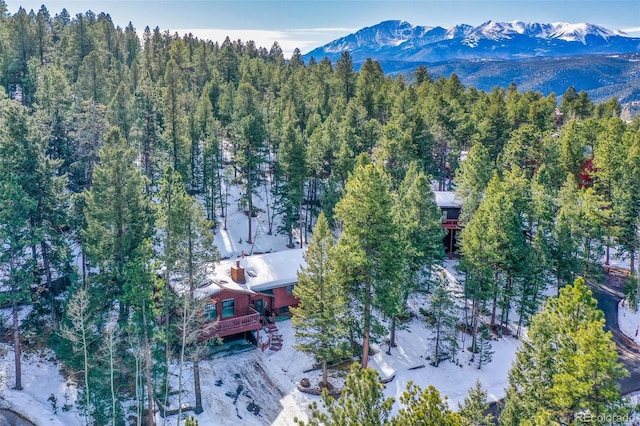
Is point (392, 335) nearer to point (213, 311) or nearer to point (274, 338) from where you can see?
point (274, 338)

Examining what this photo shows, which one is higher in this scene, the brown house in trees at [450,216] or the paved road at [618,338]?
the brown house in trees at [450,216]

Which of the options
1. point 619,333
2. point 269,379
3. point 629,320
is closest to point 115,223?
point 269,379

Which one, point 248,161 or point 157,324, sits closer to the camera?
point 157,324

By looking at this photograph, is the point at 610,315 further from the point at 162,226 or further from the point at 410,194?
the point at 162,226

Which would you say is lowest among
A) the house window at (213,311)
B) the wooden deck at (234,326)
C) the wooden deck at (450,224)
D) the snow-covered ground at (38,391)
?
the snow-covered ground at (38,391)

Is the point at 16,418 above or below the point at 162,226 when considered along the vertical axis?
below

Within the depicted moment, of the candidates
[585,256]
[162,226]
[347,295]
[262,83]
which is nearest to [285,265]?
[347,295]

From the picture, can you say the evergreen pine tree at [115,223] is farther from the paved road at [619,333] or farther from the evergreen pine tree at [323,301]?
the paved road at [619,333]

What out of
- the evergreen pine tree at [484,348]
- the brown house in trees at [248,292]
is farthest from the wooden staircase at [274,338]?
the evergreen pine tree at [484,348]

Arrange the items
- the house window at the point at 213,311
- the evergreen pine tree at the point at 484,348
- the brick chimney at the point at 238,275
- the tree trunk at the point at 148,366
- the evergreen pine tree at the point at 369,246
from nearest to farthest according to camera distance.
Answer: the tree trunk at the point at 148,366 < the evergreen pine tree at the point at 369,246 < the house window at the point at 213,311 < the evergreen pine tree at the point at 484,348 < the brick chimney at the point at 238,275
